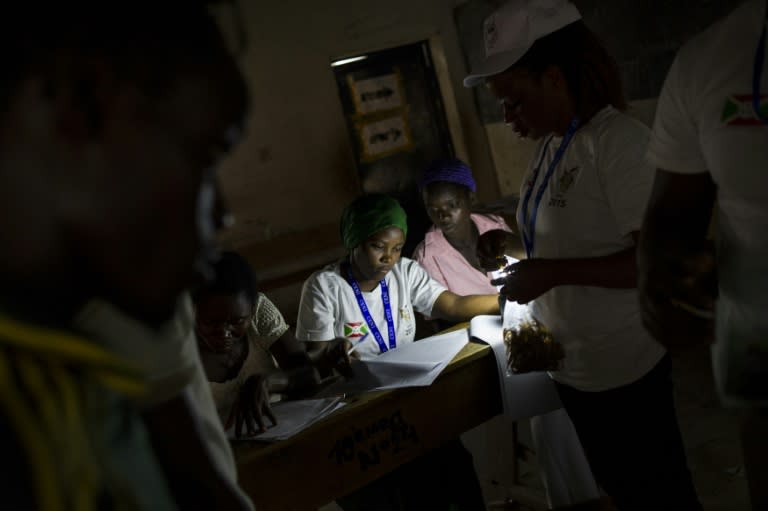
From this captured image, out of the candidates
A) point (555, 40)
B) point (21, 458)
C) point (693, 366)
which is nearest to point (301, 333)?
point (555, 40)

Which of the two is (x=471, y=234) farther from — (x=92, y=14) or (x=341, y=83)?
(x=92, y=14)

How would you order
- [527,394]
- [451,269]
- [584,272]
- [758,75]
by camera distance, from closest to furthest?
1. [758,75]
2. [584,272]
3. [527,394]
4. [451,269]

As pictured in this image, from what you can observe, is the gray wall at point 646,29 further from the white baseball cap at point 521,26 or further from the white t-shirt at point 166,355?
the white t-shirt at point 166,355

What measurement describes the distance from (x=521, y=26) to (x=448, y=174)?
164 cm

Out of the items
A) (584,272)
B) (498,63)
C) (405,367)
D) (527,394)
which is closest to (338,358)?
(405,367)

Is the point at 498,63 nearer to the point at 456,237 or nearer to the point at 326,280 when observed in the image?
the point at 326,280

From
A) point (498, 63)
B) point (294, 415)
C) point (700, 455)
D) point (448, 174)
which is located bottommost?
point (700, 455)

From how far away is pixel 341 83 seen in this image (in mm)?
4793

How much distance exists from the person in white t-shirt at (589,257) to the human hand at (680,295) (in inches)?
18.2

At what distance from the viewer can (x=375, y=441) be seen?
7.00 ft

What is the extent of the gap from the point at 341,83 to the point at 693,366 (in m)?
3.13

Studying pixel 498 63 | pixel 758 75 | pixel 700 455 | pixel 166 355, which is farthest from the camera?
pixel 700 455

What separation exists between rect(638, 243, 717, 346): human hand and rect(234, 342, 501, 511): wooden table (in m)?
1.13

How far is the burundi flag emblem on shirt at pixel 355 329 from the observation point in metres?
2.71
